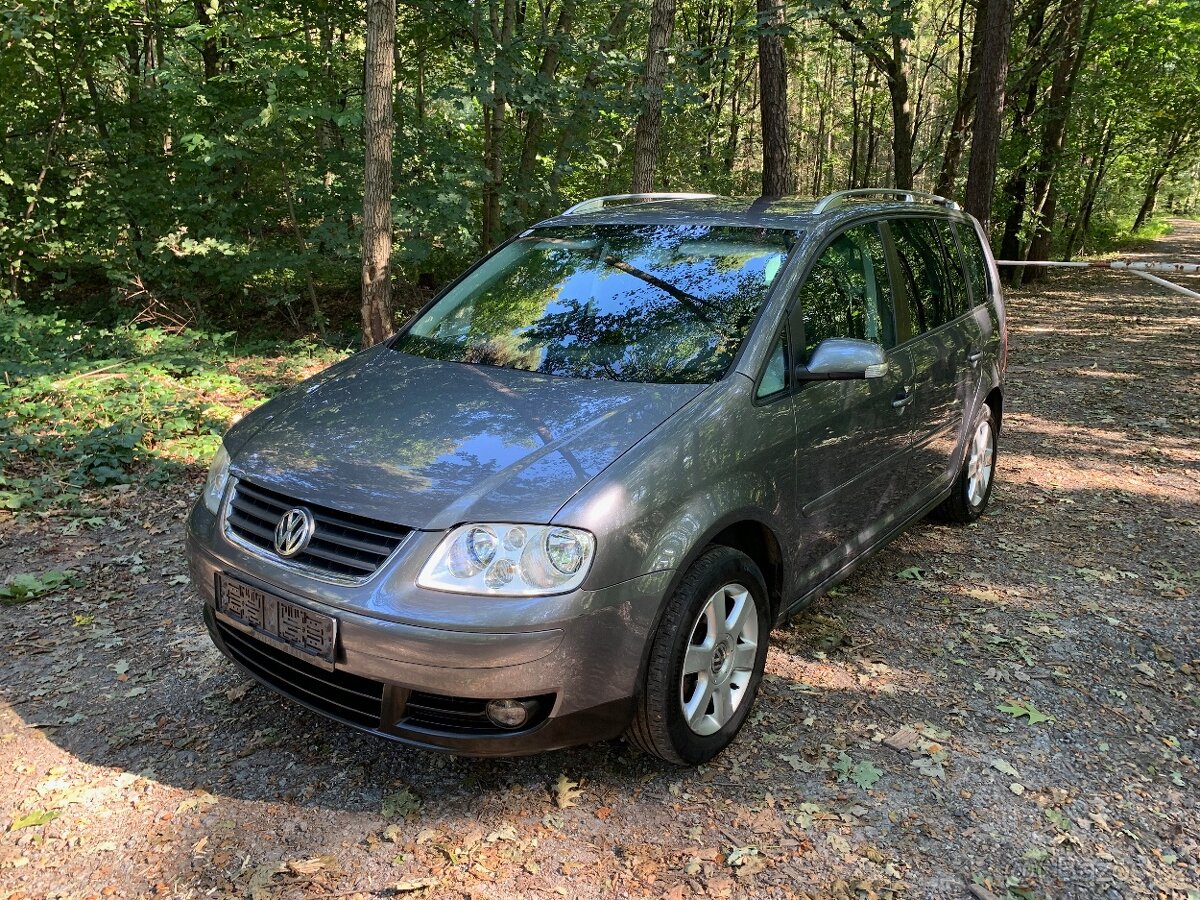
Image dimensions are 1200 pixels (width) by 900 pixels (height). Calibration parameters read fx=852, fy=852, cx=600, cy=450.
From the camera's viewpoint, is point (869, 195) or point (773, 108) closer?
point (869, 195)

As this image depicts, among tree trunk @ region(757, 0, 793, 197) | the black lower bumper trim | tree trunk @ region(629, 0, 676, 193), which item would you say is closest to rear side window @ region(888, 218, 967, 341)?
the black lower bumper trim

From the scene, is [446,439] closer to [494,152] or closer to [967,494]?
[967,494]

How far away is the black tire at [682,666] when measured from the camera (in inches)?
103

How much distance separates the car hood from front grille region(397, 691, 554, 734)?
0.53 meters

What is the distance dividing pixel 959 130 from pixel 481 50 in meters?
11.0

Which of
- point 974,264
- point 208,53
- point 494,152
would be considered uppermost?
point 208,53

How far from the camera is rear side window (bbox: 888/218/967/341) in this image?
4121mm

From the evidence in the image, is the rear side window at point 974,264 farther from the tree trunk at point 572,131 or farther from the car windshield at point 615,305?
the tree trunk at point 572,131

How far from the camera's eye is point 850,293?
3.67 metres

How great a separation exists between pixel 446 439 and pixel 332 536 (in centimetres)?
47

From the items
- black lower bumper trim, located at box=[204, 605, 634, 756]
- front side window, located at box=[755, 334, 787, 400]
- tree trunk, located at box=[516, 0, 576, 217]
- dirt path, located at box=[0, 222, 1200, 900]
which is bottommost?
dirt path, located at box=[0, 222, 1200, 900]

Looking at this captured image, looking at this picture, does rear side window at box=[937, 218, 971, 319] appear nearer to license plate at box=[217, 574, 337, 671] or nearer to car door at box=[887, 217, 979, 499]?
car door at box=[887, 217, 979, 499]

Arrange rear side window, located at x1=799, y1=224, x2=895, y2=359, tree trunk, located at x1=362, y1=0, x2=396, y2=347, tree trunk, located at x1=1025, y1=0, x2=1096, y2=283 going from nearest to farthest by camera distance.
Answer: rear side window, located at x1=799, y1=224, x2=895, y2=359 → tree trunk, located at x1=362, y1=0, x2=396, y2=347 → tree trunk, located at x1=1025, y1=0, x2=1096, y2=283

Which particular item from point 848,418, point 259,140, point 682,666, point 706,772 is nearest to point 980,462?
point 848,418
